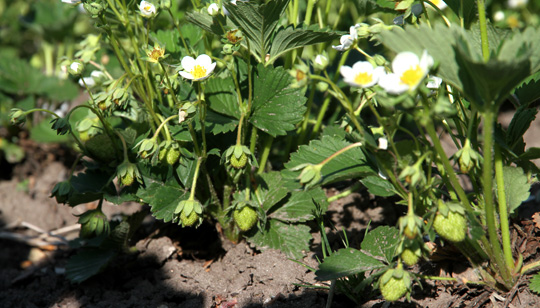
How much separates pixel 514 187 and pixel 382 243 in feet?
1.40

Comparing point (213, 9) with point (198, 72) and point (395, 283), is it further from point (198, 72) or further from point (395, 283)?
point (395, 283)

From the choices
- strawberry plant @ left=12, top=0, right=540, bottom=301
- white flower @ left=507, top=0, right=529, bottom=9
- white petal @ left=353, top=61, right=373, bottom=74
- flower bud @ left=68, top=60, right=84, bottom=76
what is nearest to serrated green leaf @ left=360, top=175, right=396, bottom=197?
strawberry plant @ left=12, top=0, right=540, bottom=301

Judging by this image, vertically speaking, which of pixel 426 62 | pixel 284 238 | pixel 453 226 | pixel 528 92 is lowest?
pixel 284 238

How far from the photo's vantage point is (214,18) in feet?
5.36

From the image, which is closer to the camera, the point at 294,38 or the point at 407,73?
the point at 407,73

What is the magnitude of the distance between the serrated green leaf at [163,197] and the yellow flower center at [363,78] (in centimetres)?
77

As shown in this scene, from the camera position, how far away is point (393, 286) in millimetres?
1312

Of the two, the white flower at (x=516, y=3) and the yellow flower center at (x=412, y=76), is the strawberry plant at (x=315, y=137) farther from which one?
the white flower at (x=516, y=3)

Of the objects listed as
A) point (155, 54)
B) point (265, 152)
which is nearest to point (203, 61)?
point (155, 54)

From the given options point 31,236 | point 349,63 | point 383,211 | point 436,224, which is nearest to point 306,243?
point 383,211

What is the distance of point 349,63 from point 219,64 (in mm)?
834

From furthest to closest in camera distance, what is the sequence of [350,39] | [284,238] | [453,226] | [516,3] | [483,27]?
[516,3], [284,238], [350,39], [483,27], [453,226]

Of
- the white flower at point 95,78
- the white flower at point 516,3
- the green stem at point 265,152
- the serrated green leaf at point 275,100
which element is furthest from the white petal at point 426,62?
the white flower at point 516,3

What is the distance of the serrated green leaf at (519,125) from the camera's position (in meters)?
1.55
